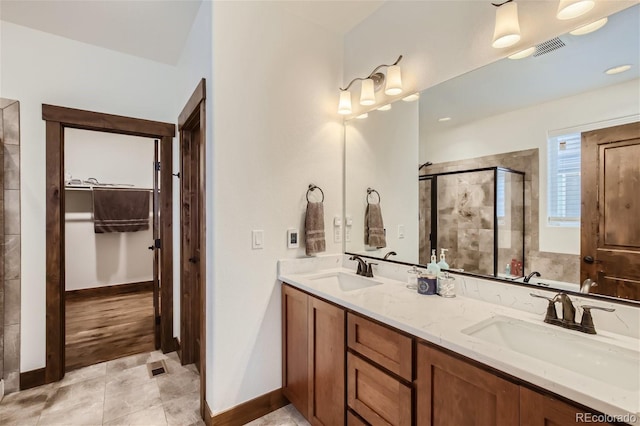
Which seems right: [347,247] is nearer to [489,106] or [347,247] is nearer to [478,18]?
[489,106]

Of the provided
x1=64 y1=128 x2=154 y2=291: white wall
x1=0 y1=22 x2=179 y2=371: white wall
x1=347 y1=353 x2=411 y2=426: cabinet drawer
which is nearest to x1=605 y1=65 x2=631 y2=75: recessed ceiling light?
x1=347 y1=353 x2=411 y2=426: cabinet drawer

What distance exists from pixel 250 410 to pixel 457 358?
4.87 feet

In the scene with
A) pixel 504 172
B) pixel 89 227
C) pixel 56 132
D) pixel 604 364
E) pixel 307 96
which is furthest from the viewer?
pixel 89 227

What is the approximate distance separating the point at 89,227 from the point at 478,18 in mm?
5467

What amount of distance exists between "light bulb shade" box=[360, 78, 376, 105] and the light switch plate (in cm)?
114

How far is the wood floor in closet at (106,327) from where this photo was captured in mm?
2775

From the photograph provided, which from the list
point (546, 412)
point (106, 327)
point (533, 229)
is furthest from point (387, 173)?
point (106, 327)

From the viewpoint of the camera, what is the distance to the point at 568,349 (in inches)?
41.9

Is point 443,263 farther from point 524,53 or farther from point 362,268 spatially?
point 524,53

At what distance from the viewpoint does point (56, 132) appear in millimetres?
2289

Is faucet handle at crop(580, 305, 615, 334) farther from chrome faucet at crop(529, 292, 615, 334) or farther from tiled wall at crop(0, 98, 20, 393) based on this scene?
tiled wall at crop(0, 98, 20, 393)

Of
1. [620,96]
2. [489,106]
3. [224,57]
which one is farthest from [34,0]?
[620,96]

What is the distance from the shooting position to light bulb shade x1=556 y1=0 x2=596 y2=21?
3.70 feet

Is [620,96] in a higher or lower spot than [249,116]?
lower
